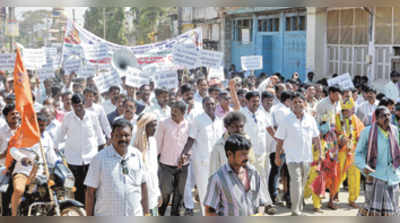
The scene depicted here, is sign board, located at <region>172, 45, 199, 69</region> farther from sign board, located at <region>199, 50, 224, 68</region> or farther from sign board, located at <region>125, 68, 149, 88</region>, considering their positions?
sign board, located at <region>125, 68, 149, 88</region>

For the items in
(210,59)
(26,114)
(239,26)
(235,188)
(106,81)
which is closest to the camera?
(235,188)

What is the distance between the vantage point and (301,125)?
643 centimetres

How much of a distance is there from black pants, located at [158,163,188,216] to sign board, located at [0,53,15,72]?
608 centimetres

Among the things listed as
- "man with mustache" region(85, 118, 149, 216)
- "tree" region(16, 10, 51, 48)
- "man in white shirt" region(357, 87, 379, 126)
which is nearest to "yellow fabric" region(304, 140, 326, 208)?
"man in white shirt" region(357, 87, 379, 126)

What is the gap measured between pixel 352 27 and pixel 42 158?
36.6 ft

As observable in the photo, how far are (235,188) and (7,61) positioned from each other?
9.00 metres

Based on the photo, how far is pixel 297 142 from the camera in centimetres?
640

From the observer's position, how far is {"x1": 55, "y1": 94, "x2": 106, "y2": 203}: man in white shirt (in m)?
6.25

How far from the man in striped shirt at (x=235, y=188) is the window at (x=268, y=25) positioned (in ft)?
54.7

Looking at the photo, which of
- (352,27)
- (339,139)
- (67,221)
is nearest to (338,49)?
(352,27)

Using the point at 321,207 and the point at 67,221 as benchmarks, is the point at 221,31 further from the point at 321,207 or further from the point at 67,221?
the point at 67,221

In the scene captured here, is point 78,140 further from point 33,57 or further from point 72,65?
point 33,57

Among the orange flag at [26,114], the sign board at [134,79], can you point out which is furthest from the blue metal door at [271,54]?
the orange flag at [26,114]

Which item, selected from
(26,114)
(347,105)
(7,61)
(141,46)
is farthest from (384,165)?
(7,61)
